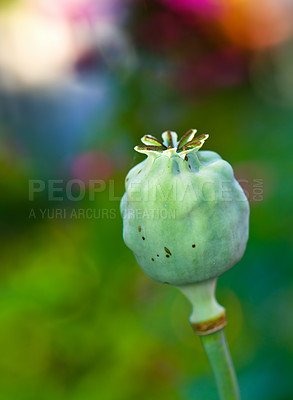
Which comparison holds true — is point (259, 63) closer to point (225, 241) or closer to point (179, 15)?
point (179, 15)

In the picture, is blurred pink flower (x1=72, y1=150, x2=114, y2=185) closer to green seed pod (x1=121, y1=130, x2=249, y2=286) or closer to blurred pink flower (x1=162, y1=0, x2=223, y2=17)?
blurred pink flower (x1=162, y1=0, x2=223, y2=17)

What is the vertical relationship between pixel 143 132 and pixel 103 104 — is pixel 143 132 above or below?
below

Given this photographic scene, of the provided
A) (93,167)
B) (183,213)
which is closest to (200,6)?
(93,167)

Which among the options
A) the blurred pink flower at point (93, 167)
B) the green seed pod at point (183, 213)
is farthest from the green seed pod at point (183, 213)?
the blurred pink flower at point (93, 167)

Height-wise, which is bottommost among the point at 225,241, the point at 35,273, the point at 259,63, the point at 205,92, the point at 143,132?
the point at 35,273

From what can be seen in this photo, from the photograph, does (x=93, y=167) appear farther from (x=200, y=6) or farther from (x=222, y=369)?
(x=222, y=369)

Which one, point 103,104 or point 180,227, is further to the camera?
point 103,104

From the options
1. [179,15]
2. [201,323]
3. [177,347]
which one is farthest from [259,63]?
[201,323]

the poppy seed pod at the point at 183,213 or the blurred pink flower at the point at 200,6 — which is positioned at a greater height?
the blurred pink flower at the point at 200,6

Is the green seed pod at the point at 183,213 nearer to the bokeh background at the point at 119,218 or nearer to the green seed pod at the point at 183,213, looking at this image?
the green seed pod at the point at 183,213
